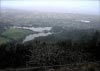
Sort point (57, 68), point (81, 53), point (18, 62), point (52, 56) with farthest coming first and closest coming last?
point (81, 53)
point (52, 56)
point (18, 62)
point (57, 68)

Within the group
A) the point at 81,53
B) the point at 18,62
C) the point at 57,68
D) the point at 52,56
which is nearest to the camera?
the point at 57,68

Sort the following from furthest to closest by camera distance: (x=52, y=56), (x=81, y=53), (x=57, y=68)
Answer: (x=81, y=53) < (x=52, y=56) < (x=57, y=68)

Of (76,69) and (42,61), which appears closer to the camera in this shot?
(76,69)

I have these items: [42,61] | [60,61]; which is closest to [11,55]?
[42,61]

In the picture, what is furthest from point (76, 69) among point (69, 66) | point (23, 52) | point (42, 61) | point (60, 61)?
point (23, 52)

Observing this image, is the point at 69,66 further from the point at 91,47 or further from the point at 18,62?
the point at 91,47

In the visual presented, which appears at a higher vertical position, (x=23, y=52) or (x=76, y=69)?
(x=23, y=52)

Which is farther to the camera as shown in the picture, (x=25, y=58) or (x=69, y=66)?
(x=25, y=58)

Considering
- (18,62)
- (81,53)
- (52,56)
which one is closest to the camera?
(18,62)

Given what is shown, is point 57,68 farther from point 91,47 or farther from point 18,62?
point 91,47
